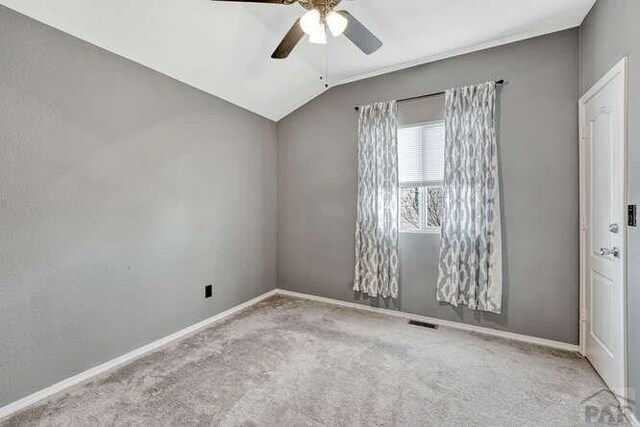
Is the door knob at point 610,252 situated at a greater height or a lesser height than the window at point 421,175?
lesser

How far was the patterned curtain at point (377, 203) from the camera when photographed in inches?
126

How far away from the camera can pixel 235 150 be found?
11.1ft

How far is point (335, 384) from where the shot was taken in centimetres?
200

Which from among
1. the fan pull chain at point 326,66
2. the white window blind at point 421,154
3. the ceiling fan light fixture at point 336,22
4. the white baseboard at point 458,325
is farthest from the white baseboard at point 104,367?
the fan pull chain at point 326,66

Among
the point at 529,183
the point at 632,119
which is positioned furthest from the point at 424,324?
the point at 632,119

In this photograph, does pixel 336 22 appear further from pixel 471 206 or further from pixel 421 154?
pixel 471 206

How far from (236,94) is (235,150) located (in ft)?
2.06

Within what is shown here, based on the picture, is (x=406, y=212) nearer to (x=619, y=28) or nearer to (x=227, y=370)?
(x=619, y=28)

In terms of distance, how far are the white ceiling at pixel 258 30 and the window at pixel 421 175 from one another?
2.60 feet

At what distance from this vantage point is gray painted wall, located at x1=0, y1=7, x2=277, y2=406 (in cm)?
179

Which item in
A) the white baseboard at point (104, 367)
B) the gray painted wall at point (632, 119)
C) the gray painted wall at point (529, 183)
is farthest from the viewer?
the gray painted wall at point (529, 183)

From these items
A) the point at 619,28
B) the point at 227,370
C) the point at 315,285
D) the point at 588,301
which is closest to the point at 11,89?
the point at 227,370

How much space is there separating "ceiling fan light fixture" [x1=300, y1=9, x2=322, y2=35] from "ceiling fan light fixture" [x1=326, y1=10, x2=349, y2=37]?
7 centimetres

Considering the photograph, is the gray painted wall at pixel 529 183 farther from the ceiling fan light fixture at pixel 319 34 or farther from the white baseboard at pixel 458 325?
the ceiling fan light fixture at pixel 319 34
